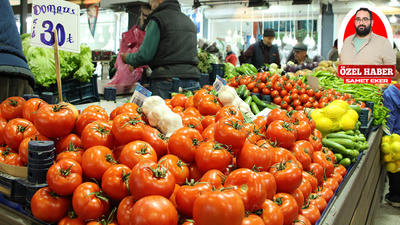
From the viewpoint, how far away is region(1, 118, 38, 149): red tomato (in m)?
1.61

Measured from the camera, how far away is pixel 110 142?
1.48 metres

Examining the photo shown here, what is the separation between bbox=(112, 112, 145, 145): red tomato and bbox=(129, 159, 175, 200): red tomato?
0.28 m

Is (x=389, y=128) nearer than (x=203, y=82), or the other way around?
(x=203, y=82)

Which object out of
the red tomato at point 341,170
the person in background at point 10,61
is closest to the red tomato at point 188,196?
the red tomato at point 341,170

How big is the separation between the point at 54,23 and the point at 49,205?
1.38 metres

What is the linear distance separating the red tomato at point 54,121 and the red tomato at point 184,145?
0.46 m

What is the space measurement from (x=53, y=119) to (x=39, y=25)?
1008 millimetres

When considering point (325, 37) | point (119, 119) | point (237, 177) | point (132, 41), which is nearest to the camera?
point (237, 177)

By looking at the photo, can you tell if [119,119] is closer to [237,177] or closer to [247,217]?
[237,177]

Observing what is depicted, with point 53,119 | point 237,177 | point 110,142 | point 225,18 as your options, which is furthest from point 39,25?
point 225,18

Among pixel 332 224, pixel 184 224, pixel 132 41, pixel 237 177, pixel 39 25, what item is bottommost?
pixel 332 224

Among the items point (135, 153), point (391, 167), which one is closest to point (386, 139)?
point (391, 167)

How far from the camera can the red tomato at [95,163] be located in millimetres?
1296

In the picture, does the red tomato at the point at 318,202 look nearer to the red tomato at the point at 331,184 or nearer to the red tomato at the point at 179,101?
the red tomato at the point at 331,184
